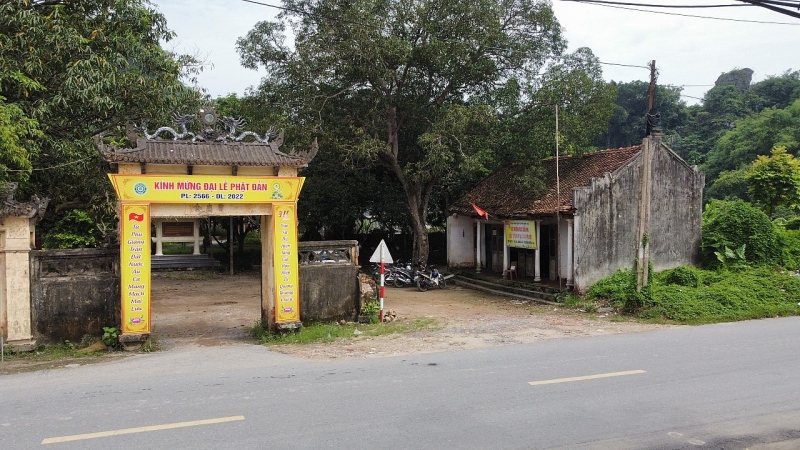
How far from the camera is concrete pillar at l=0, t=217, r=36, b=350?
32.2ft

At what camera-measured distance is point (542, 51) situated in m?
20.9

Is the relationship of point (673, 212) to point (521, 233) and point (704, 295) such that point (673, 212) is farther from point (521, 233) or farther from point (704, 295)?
point (521, 233)

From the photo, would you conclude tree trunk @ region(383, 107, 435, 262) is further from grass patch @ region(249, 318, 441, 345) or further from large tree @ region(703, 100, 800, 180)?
large tree @ region(703, 100, 800, 180)

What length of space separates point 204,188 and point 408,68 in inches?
434

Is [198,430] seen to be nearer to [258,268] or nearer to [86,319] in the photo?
[86,319]

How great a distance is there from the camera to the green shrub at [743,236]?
17.5m

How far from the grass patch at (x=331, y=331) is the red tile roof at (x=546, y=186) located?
6402mm

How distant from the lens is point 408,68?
1994 cm

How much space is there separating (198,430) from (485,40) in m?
16.5

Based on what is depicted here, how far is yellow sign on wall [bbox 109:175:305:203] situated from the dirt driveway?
2768 millimetres

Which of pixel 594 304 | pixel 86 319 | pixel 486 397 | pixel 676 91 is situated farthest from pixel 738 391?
pixel 676 91

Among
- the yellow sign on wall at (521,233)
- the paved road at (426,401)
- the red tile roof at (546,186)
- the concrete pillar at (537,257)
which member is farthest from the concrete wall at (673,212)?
the paved road at (426,401)

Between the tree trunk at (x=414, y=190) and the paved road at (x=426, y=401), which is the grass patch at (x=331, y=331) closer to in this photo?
the paved road at (x=426, y=401)

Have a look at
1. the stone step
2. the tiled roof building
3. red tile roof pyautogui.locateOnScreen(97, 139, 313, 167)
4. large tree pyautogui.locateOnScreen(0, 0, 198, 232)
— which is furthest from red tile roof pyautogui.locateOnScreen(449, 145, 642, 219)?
large tree pyautogui.locateOnScreen(0, 0, 198, 232)
